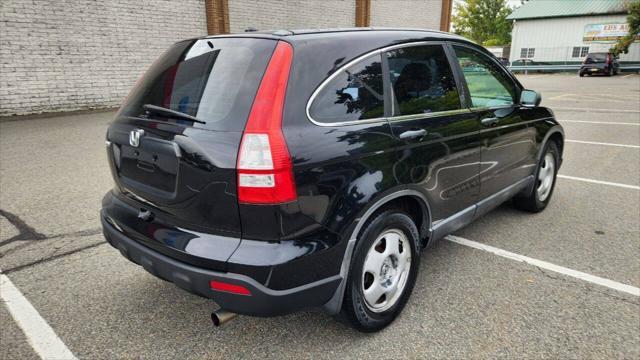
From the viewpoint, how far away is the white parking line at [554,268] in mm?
3178

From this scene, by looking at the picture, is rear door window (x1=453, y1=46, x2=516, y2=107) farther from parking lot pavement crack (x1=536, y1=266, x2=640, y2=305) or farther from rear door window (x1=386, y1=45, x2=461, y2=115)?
parking lot pavement crack (x1=536, y1=266, x2=640, y2=305)

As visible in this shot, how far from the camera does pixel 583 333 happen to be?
2.64m

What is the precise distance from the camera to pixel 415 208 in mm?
2920

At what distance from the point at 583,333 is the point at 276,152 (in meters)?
2.18

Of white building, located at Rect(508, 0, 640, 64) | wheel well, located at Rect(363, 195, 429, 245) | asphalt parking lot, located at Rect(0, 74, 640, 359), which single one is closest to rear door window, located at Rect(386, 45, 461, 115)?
wheel well, located at Rect(363, 195, 429, 245)

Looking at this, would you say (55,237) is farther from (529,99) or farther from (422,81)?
(529,99)

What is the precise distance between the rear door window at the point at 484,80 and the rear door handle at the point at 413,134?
83 centimetres

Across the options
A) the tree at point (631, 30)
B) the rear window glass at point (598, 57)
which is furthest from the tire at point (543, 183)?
the tree at point (631, 30)

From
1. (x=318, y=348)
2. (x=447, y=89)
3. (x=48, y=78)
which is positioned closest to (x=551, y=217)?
(x=447, y=89)

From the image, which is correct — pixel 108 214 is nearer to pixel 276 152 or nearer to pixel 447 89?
pixel 276 152

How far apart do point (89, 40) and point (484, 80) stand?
10.4 m

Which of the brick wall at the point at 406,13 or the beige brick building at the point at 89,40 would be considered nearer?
the beige brick building at the point at 89,40

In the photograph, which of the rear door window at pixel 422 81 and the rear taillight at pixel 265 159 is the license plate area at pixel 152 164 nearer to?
the rear taillight at pixel 265 159

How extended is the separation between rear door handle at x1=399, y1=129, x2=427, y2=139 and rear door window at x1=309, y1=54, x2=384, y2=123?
0.19 meters
